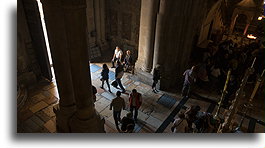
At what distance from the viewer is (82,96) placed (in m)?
4.84

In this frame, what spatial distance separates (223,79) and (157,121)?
3.50m

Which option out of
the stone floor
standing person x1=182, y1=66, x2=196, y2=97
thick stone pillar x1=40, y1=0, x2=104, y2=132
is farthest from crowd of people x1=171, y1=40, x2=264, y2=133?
thick stone pillar x1=40, y1=0, x2=104, y2=132

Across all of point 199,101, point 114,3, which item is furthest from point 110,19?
point 199,101

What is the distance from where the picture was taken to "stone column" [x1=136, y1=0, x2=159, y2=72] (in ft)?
25.3

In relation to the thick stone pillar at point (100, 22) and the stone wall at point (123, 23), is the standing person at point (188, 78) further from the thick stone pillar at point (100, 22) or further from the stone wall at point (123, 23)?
the thick stone pillar at point (100, 22)

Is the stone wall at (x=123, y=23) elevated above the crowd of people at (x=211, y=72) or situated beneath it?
elevated above

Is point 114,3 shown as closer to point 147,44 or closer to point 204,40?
point 147,44

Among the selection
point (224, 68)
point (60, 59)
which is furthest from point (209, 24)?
point (60, 59)

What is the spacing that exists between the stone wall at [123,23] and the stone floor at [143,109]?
2613mm

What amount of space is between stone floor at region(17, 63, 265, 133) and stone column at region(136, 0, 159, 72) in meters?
0.89

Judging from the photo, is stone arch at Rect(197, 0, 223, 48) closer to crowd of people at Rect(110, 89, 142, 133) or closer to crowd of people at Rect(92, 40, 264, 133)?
crowd of people at Rect(92, 40, 264, 133)

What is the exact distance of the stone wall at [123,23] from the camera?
10.1 metres

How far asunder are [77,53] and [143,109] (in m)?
3.93

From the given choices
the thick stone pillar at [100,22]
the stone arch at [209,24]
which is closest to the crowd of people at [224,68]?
the stone arch at [209,24]
